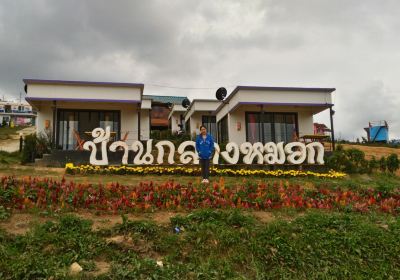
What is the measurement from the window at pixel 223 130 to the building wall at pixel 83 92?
7.14 metres

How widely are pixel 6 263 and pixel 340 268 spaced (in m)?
4.41

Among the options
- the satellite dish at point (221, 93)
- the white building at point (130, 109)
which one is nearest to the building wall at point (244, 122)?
the white building at point (130, 109)

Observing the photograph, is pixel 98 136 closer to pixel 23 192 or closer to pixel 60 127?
pixel 60 127

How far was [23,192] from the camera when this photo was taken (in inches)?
284

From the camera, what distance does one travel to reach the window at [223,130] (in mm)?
24609

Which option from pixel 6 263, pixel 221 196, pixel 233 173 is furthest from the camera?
pixel 233 173

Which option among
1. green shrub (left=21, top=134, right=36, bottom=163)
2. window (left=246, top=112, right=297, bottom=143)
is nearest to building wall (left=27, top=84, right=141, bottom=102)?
green shrub (left=21, top=134, right=36, bottom=163)

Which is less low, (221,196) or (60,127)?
(60,127)

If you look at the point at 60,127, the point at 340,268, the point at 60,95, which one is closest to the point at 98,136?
the point at 60,95

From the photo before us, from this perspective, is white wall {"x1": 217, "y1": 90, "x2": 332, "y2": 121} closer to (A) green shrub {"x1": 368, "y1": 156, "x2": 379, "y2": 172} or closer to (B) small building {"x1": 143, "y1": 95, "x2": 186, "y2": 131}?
(A) green shrub {"x1": 368, "y1": 156, "x2": 379, "y2": 172}

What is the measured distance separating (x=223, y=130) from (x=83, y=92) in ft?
33.3

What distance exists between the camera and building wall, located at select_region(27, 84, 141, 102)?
61.5ft

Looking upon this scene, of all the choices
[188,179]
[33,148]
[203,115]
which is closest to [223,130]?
[203,115]

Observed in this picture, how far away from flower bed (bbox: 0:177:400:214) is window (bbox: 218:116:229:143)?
15723 millimetres
